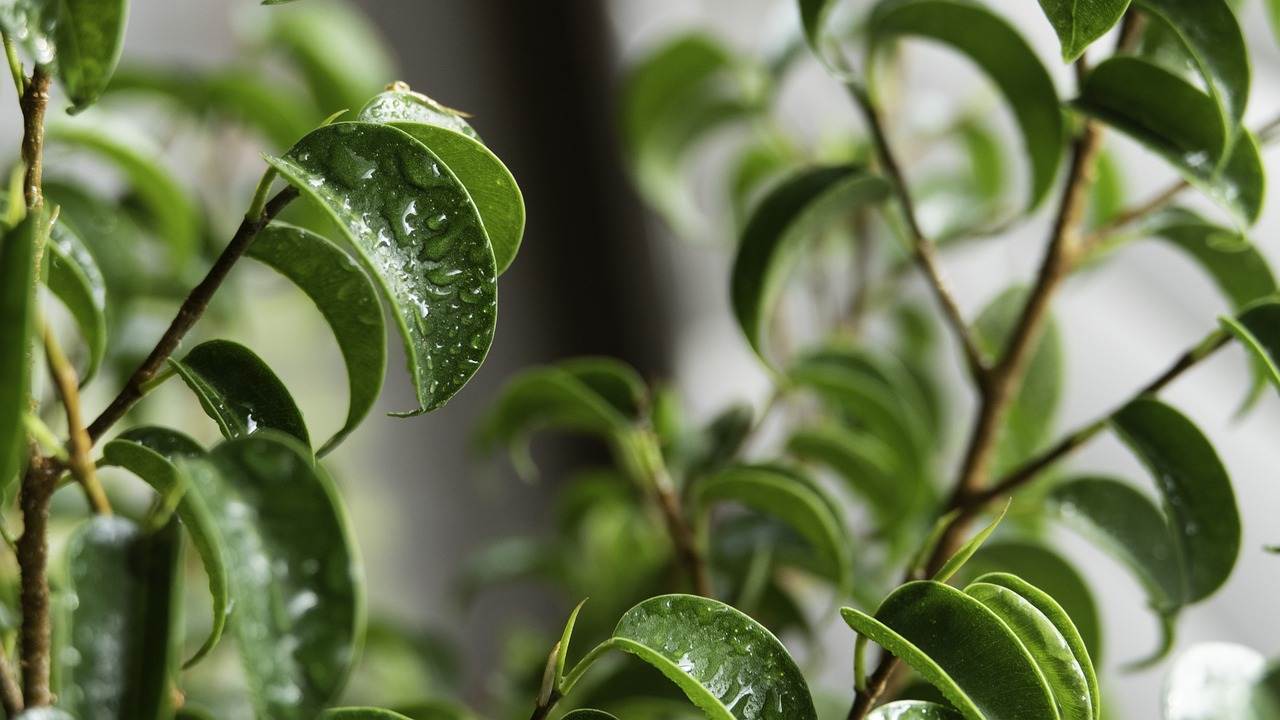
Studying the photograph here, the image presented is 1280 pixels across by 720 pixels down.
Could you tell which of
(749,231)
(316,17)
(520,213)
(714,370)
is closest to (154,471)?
(520,213)

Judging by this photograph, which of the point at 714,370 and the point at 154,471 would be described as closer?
the point at 154,471

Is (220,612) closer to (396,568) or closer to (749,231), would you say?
(749,231)

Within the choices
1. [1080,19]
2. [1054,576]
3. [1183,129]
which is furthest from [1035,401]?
[1080,19]

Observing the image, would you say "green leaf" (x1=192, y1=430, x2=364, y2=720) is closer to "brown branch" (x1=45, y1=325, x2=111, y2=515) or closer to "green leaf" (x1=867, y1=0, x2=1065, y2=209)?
"brown branch" (x1=45, y1=325, x2=111, y2=515)

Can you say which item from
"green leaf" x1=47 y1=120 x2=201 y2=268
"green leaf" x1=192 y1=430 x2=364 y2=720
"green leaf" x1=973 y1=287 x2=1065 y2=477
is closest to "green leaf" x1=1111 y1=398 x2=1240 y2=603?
"green leaf" x1=973 y1=287 x2=1065 y2=477

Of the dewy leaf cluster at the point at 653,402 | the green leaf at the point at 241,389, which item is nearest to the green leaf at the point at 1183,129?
the dewy leaf cluster at the point at 653,402

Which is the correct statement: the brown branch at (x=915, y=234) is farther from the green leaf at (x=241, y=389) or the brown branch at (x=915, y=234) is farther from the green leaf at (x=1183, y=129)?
the green leaf at (x=241, y=389)
